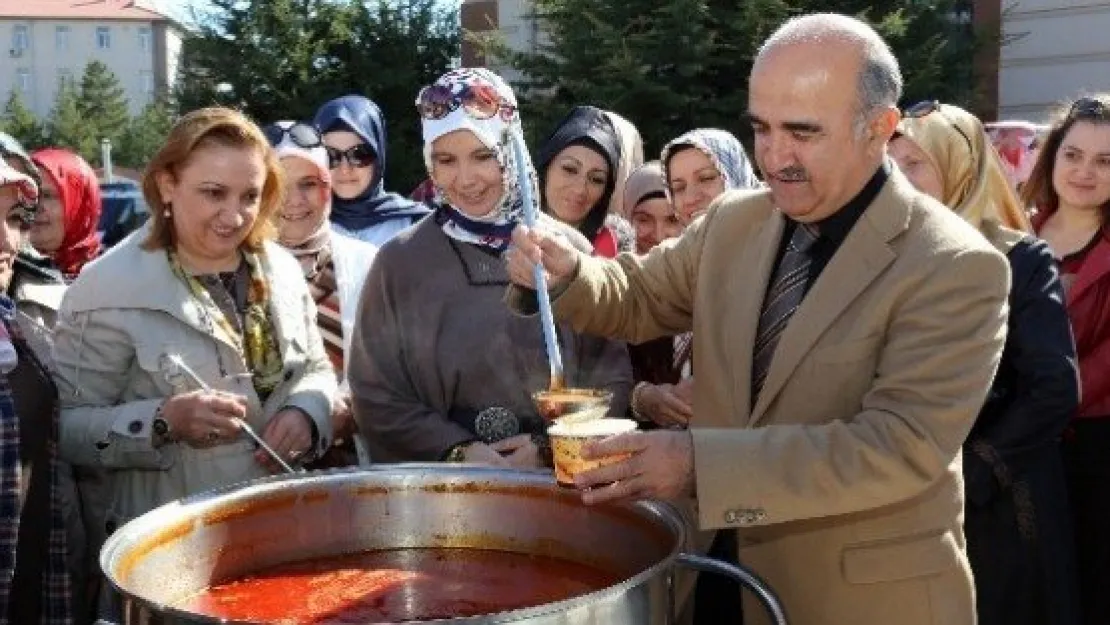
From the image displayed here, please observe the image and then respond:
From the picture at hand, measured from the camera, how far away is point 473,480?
2207 mm

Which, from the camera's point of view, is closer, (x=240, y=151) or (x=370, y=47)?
(x=240, y=151)

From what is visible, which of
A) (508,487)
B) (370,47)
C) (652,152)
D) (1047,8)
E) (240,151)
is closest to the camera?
(508,487)

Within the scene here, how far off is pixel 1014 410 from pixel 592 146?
190cm

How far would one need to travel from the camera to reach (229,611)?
1.97m

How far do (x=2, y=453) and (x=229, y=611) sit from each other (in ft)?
3.38

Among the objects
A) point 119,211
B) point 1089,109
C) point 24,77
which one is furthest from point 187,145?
point 24,77

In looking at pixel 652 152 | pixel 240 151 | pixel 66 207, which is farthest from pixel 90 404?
pixel 652 152

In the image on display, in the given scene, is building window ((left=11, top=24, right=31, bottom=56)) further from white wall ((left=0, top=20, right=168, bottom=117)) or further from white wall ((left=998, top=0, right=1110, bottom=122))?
white wall ((left=998, top=0, right=1110, bottom=122))

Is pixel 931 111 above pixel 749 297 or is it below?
above

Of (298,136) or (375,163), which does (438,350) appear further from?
(375,163)

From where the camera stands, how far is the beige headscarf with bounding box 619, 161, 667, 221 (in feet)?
14.4

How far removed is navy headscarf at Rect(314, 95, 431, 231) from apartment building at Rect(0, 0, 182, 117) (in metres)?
74.1

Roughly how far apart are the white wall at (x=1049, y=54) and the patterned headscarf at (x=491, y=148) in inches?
581

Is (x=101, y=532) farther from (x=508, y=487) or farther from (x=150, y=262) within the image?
(x=508, y=487)
